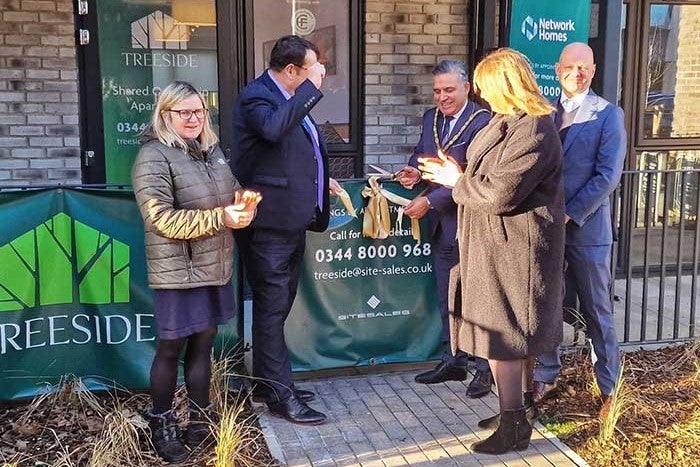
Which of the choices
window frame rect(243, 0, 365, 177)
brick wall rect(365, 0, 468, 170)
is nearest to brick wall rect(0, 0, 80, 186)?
window frame rect(243, 0, 365, 177)

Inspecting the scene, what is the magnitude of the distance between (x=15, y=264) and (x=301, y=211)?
1.46 meters

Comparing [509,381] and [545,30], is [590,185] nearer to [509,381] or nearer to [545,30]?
[509,381]

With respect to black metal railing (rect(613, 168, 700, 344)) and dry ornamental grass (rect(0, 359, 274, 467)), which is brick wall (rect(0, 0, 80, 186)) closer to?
dry ornamental grass (rect(0, 359, 274, 467))

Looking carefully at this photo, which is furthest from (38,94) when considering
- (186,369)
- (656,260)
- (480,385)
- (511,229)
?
(656,260)

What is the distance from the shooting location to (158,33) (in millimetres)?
6145

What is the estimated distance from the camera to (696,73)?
7570mm

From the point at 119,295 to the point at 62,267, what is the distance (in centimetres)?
32


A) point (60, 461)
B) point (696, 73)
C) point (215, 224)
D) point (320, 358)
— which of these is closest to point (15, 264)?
point (60, 461)

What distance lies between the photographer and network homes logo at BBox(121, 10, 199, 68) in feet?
20.0

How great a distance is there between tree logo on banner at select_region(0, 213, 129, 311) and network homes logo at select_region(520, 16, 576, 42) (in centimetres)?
324

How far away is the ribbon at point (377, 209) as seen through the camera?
4445mm

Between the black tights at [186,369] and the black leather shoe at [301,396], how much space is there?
54 cm

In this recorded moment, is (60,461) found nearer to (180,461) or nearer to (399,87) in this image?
(180,461)

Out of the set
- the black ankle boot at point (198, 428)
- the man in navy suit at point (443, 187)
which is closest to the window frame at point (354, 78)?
the man in navy suit at point (443, 187)
